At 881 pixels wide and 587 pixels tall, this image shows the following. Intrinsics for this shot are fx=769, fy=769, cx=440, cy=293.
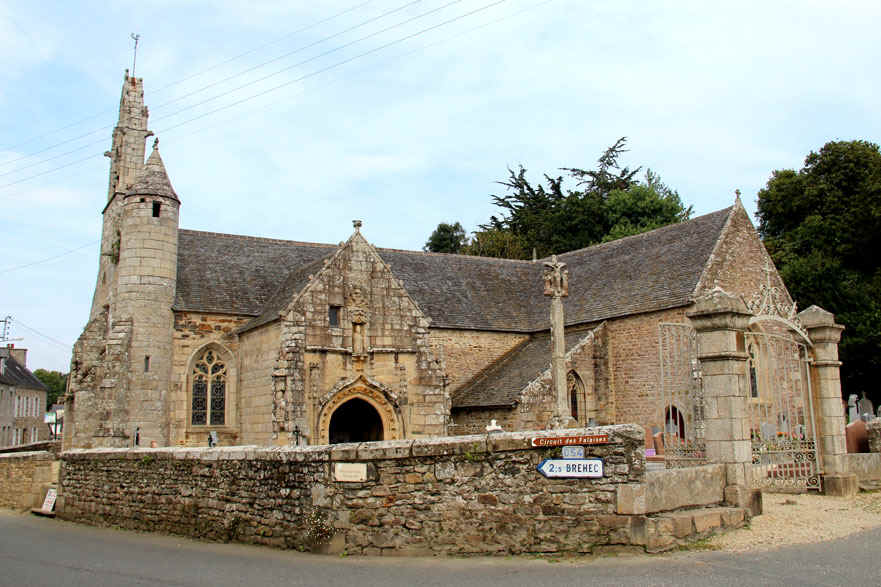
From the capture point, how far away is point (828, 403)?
44.4 feet

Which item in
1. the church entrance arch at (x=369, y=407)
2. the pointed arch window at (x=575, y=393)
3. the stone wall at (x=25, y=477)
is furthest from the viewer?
the pointed arch window at (x=575, y=393)

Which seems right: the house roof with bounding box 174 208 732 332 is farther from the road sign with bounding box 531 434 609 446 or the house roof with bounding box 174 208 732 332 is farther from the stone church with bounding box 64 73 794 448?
the road sign with bounding box 531 434 609 446

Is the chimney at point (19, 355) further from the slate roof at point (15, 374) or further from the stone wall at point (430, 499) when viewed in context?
the stone wall at point (430, 499)

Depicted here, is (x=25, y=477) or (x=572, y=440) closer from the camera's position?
(x=572, y=440)

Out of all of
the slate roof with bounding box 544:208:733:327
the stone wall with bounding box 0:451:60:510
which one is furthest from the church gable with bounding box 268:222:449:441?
the slate roof with bounding box 544:208:733:327

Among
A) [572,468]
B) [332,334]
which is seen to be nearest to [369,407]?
[332,334]

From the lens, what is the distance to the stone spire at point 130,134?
26078 mm

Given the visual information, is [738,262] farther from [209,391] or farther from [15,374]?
[15,374]

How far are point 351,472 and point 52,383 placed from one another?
318 feet

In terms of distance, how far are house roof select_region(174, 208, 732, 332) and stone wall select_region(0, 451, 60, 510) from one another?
5.43m

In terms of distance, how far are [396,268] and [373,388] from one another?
9.22 metres

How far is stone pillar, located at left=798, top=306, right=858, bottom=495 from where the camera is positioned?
1320 cm

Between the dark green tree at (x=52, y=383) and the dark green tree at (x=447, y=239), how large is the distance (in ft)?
184

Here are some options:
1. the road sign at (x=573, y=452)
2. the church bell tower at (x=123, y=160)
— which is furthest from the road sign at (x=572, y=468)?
the church bell tower at (x=123, y=160)
